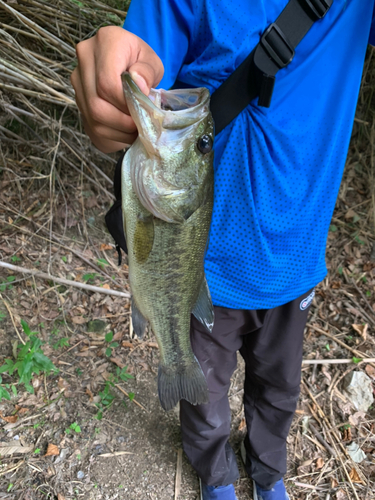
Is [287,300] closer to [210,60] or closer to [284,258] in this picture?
[284,258]

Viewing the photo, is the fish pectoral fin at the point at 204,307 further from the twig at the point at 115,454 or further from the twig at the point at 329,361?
the twig at the point at 329,361

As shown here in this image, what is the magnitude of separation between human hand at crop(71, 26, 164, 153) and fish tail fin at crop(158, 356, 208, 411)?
3.80 feet

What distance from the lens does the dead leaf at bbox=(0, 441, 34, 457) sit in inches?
87.7

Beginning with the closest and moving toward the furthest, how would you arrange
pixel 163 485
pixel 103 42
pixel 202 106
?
pixel 103 42 → pixel 202 106 → pixel 163 485

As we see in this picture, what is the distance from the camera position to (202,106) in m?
1.12

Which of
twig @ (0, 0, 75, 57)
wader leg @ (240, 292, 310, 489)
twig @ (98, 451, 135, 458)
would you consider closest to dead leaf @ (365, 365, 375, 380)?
wader leg @ (240, 292, 310, 489)

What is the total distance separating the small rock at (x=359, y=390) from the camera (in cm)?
300

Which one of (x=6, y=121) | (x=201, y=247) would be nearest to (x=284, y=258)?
(x=201, y=247)

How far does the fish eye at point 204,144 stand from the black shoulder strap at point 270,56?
0.29 metres

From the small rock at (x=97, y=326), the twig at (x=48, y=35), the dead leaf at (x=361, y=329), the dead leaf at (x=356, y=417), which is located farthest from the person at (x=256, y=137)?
the twig at (x=48, y=35)

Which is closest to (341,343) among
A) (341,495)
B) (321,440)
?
(321,440)

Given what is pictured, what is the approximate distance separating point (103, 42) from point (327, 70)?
96 centimetres

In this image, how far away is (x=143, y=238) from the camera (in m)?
1.31

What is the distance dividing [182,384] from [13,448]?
4.58 ft
